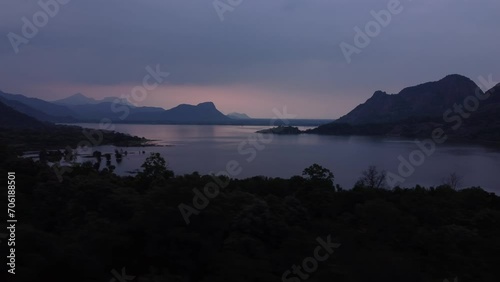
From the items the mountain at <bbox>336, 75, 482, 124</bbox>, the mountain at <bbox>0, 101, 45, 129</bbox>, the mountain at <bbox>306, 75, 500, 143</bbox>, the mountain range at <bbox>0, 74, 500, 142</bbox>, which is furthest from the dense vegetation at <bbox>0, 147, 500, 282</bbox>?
the mountain at <bbox>336, 75, 482, 124</bbox>

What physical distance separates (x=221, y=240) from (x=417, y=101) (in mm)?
91882

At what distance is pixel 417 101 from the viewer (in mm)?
89875

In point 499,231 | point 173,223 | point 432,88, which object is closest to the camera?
point 173,223

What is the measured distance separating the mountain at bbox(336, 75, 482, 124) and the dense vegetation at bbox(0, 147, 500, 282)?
256 feet

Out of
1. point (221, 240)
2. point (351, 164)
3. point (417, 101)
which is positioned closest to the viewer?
point (221, 240)

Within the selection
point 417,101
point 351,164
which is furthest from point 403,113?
point 351,164

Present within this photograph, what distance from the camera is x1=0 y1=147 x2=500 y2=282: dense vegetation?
3664mm

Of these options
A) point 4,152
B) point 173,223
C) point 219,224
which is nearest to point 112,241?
point 173,223

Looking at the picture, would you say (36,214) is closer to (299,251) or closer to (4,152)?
(299,251)

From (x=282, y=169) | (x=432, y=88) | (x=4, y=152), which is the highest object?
(x=432, y=88)

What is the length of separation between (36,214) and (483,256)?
5966mm

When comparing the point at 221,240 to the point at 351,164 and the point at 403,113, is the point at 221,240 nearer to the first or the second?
the point at 351,164

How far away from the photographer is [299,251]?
4.65 meters

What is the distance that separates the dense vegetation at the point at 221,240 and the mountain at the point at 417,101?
78.1 m
